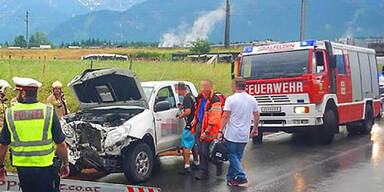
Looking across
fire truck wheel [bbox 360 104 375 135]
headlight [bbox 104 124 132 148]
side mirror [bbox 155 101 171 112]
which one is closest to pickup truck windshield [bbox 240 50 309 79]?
fire truck wheel [bbox 360 104 375 135]

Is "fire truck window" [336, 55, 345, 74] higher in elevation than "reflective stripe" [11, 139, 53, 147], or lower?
higher

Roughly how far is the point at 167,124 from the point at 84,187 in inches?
107

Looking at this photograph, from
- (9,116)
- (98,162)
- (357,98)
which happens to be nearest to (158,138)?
(98,162)

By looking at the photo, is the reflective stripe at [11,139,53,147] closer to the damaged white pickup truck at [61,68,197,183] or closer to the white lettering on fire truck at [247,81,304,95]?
the damaged white pickup truck at [61,68,197,183]

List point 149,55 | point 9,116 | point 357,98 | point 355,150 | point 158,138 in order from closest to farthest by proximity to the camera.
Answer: point 9,116 → point 158,138 → point 355,150 → point 357,98 → point 149,55

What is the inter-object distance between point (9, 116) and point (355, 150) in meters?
8.53

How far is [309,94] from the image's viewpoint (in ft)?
35.7

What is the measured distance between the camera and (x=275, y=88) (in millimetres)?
11234

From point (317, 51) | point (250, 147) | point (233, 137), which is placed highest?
point (317, 51)

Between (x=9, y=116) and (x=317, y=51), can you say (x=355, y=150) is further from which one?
(x=9, y=116)

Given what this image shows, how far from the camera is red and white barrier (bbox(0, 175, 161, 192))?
5.66 m

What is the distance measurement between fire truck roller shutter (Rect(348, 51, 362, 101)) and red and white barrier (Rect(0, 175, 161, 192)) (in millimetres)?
8906

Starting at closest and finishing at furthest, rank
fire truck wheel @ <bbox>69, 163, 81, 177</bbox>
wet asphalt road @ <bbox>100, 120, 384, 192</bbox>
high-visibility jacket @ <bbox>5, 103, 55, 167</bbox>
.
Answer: high-visibility jacket @ <bbox>5, 103, 55, 167</bbox>, fire truck wheel @ <bbox>69, 163, 81, 177</bbox>, wet asphalt road @ <bbox>100, 120, 384, 192</bbox>

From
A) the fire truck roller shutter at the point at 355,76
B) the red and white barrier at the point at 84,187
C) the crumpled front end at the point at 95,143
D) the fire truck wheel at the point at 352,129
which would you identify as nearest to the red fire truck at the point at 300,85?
the fire truck roller shutter at the point at 355,76
